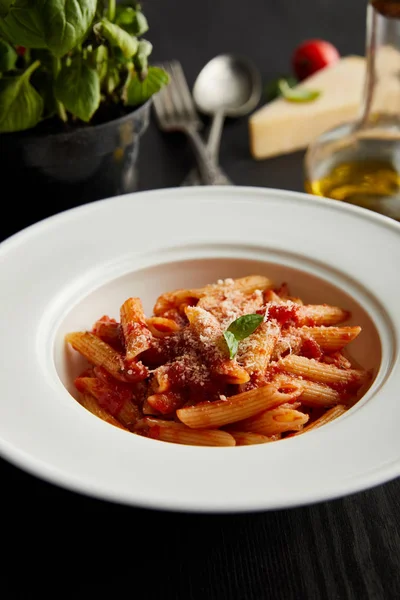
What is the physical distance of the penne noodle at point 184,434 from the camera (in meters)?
1.73

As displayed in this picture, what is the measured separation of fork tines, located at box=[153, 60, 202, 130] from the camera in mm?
3430

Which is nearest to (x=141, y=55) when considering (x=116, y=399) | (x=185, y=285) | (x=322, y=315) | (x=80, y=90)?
(x=80, y=90)

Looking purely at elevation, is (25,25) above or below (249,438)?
above

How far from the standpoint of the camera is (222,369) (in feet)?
→ 5.79

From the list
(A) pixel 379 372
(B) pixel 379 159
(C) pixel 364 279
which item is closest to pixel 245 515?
(A) pixel 379 372

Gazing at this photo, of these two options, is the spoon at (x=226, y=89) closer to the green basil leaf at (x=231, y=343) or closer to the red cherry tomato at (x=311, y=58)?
the red cherry tomato at (x=311, y=58)

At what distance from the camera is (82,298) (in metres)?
2.09

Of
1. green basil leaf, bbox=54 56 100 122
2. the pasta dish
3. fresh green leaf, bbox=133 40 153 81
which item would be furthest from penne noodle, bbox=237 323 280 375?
fresh green leaf, bbox=133 40 153 81

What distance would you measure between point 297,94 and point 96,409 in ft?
7.14

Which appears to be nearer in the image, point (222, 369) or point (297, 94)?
point (222, 369)

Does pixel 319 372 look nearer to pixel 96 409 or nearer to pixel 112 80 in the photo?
pixel 96 409

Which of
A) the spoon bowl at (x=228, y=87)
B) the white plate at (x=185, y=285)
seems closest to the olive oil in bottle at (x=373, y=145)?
the white plate at (x=185, y=285)

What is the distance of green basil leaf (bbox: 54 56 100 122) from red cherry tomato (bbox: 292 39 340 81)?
187 centimetres

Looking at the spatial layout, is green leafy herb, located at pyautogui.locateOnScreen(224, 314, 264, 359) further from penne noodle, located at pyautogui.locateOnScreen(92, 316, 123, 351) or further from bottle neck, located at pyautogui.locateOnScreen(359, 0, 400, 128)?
bottle neck, located at pyautogui.locateOnScreen(359, 0, 400, 128)
